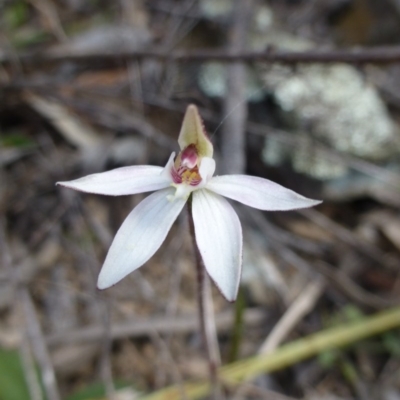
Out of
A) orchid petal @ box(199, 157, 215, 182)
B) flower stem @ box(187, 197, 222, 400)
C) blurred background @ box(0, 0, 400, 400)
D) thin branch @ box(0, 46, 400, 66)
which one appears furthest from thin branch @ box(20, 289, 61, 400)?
thin branch @ box(0, 46, 400, 66)

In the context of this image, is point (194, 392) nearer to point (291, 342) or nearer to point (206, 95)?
point (291, 342)

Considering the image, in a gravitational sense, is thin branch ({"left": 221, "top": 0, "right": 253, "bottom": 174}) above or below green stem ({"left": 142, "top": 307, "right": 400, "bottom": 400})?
above

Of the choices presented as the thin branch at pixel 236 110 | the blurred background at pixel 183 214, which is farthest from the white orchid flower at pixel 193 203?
the thin branch at pixel 236 110

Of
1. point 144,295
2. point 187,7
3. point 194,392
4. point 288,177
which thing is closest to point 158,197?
point 194,392

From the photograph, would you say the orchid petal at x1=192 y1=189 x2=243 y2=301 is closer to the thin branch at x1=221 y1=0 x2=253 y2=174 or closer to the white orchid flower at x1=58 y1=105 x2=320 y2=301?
the white orchid flower at x1=58 y1=105 x2=320 y2=301

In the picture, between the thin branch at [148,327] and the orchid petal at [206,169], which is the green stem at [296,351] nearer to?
the thin branch at [148,327]

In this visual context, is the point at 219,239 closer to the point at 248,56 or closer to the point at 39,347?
the point at 39,347
